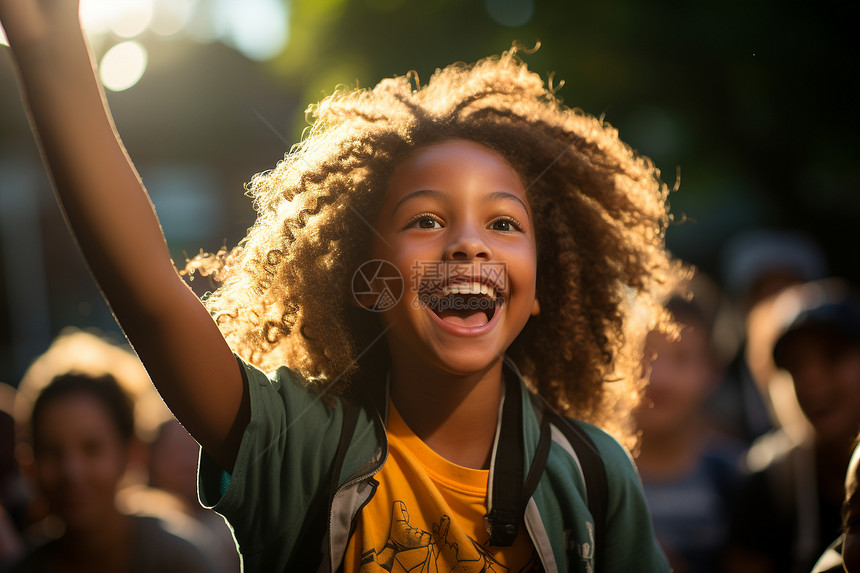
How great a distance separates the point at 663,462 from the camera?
3615 millimetres

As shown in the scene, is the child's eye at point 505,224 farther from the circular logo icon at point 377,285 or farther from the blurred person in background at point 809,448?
the blurred person in background at point 809,448

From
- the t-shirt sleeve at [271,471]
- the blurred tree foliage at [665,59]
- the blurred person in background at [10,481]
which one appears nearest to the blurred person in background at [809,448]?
the t-shirt sleeve at [271,471]

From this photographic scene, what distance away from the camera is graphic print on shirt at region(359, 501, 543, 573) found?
1.69 meters

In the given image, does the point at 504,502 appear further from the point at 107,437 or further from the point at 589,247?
the point at 107,437

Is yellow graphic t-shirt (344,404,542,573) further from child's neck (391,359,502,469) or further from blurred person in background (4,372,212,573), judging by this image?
blurred person in background (4,372,212,573)

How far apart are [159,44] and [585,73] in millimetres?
5686

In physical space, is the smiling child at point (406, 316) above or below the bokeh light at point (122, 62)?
below

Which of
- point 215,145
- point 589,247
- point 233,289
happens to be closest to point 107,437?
point 233,289

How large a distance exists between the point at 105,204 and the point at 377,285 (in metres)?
0.82

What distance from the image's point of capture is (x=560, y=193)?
7.61 ft

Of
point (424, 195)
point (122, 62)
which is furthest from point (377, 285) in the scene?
point (122, 62)

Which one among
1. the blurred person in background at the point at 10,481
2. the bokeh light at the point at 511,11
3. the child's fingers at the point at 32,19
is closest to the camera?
the child's fingers at the point at 32,19

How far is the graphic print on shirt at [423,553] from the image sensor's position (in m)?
1.69

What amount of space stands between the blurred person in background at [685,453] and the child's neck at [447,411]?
1.57m
